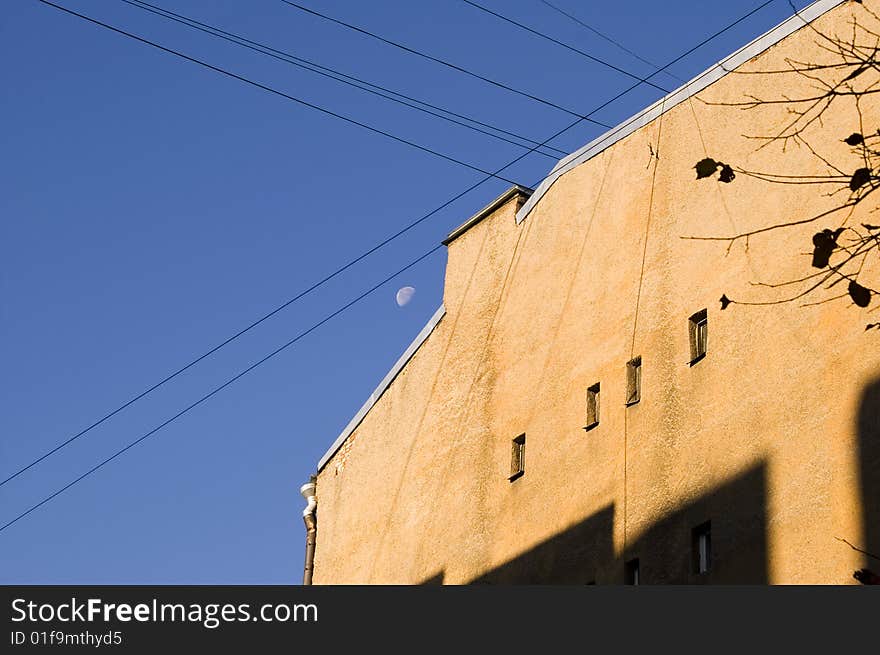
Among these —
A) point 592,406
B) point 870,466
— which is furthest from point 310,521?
point 870,466

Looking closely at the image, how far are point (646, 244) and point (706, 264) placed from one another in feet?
4.37

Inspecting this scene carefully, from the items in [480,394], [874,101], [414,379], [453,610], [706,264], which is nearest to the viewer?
[453,610]

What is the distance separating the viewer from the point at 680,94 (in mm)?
21688

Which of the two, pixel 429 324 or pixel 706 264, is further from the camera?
pixel 429 324

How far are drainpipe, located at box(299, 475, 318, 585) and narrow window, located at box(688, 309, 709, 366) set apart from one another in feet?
30.8

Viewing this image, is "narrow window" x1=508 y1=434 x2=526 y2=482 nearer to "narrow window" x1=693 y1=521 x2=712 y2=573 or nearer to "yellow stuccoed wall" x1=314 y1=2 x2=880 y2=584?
"yellow stuccoed wall" x1=314 y1=2 x2=880 y2=584

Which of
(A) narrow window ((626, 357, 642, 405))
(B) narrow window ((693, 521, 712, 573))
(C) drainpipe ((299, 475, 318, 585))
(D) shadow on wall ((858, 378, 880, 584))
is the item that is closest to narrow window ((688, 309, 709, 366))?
(A) narrow window ((626, 357, 642, 405))

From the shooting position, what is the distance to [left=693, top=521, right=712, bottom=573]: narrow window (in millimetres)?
18750

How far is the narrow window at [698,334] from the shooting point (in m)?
20.1

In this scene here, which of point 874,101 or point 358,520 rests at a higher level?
point 874,101

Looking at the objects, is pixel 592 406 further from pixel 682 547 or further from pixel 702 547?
pixel 702 547

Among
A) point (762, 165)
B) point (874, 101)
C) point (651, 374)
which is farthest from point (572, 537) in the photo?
point (874, 101)

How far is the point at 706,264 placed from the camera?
20.3 metres

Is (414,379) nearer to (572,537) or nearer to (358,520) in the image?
(358,520)
